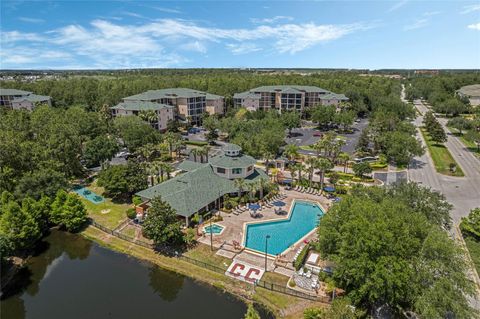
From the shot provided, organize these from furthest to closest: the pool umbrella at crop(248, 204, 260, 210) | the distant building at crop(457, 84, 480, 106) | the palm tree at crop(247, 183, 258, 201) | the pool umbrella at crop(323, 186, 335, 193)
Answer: the distant building at crop(457, 84, 480, 106) < the pool umbrella at crop(323, 186, 335, 193) < the palm tree at crop(247, 183, 258, 201) < the pool umbrella at crop(248, 204, 260, 210)

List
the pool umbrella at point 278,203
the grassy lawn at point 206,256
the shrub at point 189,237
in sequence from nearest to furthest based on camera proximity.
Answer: the grassy lawn at point 206,256 → the shrub at point 189,237 → the pool umbrella at point 278,203

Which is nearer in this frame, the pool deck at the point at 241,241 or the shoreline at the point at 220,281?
the shoreline at the point at 220,281

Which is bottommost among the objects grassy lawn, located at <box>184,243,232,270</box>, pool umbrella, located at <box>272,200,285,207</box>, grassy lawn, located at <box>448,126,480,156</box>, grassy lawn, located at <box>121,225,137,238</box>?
grassy lawn, located at <box>121,225,137,238</box>

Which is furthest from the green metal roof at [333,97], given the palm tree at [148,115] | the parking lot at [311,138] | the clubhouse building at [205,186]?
A: the clubhouse building at [205,186]

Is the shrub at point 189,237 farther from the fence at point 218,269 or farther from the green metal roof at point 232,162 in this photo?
the green metal roof at point 232,162

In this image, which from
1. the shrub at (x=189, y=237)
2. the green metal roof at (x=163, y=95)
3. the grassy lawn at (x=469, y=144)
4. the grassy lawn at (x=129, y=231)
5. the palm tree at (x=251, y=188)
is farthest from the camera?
the green metal roof at (x=163, y=95)

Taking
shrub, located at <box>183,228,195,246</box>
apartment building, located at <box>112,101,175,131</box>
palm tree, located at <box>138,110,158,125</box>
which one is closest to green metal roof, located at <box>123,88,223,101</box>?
apartment building, located at <box>112,101,175,131</box>

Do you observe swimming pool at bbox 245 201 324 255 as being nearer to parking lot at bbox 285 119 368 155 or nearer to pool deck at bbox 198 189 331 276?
pool deck at bbox 198 189 331 276

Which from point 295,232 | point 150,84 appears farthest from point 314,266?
point 150,84
